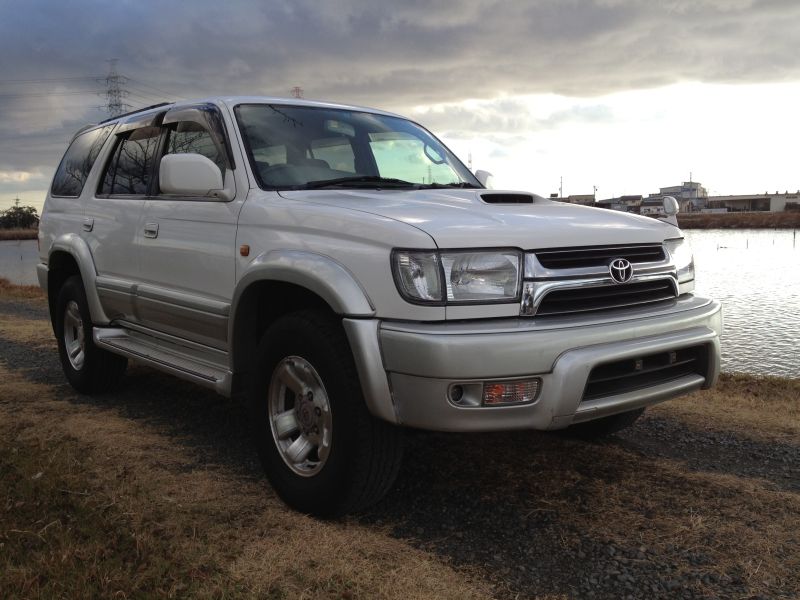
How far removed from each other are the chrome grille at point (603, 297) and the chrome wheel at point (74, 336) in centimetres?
378

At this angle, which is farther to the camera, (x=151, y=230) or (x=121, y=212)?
(x=121, y=212)

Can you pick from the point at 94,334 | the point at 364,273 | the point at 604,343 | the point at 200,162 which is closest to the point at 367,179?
the point at 200,162

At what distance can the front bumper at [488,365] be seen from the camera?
A: 8.25 feet

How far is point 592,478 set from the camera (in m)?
3.58

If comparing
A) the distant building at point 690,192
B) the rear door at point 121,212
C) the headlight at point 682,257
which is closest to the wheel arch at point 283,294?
the rear door at point 121,212

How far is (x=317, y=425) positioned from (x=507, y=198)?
1452 millimetres

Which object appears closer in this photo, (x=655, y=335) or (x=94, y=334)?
(x=655, y=335)

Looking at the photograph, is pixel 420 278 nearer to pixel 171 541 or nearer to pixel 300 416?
pixel 300 416

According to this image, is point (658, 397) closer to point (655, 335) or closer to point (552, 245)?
point (655, 335)

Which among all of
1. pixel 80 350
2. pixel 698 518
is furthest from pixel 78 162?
pixel 698 518

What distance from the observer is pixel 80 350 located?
5.32 m

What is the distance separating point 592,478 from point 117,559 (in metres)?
2.28

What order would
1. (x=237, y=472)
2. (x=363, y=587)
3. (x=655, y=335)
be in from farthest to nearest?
(x=237, y=472) → (x=655, y=335) → (x=363, y=587)

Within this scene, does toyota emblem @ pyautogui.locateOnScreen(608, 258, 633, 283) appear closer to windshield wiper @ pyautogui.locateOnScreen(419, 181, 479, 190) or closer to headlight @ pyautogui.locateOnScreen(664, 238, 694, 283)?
headlight @ pyautogui.locateOnScreen(664, 238, 694, 283)
